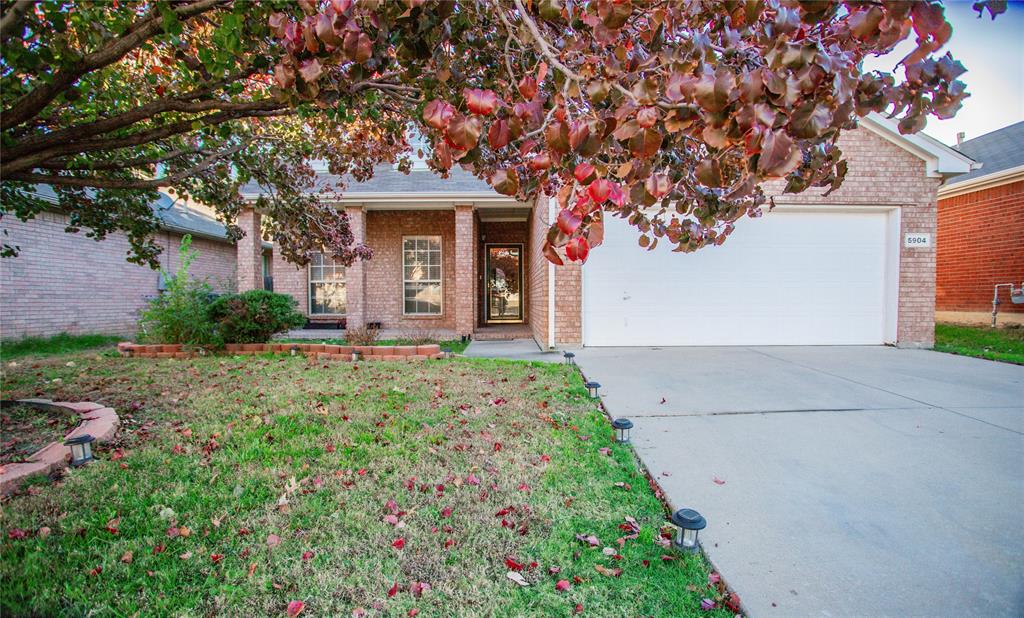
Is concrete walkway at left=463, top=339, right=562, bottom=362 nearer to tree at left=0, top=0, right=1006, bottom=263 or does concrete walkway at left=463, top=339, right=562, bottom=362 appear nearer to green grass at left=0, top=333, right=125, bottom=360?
tree at left=0, top=0, right=1006, bottom=263

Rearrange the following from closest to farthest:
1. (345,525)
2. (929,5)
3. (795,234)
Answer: (929,5) → (345,525) → (795,234)

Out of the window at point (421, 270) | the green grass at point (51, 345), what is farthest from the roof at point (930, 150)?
the green grass at point (51, 345)

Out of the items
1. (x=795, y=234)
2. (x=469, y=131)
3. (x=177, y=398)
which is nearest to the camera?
(x=469, y=131)

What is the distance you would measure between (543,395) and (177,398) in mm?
3609

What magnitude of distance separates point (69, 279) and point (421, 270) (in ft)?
23.6

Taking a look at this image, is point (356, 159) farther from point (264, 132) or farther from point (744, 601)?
point (744, 601)

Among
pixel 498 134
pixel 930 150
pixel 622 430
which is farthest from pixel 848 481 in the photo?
pixel 930 150

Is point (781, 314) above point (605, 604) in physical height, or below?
above

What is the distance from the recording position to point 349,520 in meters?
2.14

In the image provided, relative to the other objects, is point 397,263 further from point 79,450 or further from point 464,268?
point 79,450

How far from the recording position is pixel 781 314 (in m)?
7.59

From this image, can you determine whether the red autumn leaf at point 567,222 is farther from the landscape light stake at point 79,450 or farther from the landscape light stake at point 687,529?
the landscape light stake at point 79,450

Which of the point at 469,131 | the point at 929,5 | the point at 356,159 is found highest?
the point at 356,159

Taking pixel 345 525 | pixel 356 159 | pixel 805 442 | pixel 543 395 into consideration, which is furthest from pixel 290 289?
pixel 805 442
